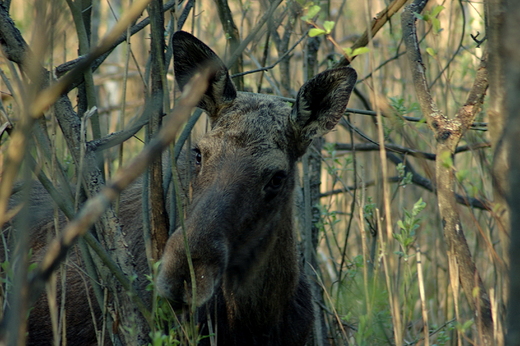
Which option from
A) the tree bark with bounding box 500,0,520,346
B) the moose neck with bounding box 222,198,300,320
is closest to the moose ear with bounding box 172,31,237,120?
the moose neck with bounding box 222,198,300,320

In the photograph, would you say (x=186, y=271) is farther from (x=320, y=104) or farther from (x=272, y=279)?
(x=320, y=104)

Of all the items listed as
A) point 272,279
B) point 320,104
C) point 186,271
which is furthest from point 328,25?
point 272,279

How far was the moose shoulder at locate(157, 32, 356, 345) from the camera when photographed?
13.0 ft

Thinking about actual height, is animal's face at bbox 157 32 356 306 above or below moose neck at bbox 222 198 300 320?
above

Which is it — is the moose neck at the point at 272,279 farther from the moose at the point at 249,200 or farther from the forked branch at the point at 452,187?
the forked branch at the point at 452,187

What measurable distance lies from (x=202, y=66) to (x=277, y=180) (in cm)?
111

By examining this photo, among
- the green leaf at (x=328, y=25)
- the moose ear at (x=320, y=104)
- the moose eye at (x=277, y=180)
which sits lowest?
the moose eye at (x=277, y=180)

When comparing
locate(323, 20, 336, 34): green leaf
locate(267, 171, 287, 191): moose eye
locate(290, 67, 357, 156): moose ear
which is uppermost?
locate(323, 20, 336, 34): green leaf

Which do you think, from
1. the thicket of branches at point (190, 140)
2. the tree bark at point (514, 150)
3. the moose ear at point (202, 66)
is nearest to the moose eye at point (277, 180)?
the thicket of branches at point (190, 140)

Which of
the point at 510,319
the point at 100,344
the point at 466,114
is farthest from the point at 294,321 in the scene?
the point at 510,319

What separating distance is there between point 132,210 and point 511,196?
154 inches

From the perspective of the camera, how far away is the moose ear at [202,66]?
14.8 ft

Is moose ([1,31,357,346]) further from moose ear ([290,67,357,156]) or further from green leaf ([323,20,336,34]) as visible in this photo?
green leaf ([323,20,336,34])

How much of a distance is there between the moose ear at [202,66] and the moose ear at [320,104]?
567 millimetres
